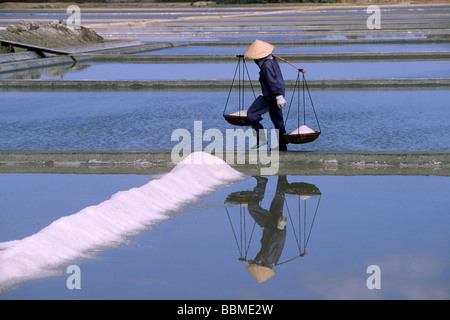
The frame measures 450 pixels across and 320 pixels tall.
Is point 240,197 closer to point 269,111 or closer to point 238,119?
point 269,111

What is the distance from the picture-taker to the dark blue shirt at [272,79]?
7773 mm

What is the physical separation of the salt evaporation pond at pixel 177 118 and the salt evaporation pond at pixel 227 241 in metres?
1.91

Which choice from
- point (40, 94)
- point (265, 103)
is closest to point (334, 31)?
point (40, 94)

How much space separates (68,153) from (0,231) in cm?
258

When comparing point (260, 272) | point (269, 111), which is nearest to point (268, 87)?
point (269, 111)

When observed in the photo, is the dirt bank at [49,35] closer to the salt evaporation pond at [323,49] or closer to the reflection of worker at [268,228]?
the salt evaporation pond at [323,49]

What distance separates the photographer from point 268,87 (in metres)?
→ 7.93

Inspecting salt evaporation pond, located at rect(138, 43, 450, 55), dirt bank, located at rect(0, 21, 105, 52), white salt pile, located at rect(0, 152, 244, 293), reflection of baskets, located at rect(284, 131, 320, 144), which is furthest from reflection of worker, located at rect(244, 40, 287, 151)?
dirt bank, located at rect(0, 21, 105, 52)

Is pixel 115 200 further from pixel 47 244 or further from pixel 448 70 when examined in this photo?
pixel 448 70

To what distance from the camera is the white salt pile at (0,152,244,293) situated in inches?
187

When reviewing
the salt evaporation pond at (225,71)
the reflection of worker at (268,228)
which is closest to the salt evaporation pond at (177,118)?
the reflection of worker at (268,228)

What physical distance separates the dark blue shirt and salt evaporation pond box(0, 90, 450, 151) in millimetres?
841

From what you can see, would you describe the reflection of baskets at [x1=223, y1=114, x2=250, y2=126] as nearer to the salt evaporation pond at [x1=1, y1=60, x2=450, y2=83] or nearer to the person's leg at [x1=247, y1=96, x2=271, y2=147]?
the person's leg at [x1=247, y1=96, x2=271, y2=147]

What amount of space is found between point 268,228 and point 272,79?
8.11 ft
